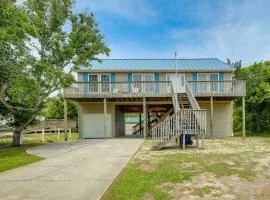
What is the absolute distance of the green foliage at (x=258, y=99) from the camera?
24.9 meters

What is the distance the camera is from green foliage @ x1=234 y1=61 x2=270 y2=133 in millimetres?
24850

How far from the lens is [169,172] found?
820cm

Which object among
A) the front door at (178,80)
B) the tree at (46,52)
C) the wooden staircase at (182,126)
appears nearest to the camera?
the wooden staircase at (182,126)

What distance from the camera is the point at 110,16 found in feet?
83.0

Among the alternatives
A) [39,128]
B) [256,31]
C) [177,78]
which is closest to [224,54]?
[256,31]

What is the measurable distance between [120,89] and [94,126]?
12.7 ft

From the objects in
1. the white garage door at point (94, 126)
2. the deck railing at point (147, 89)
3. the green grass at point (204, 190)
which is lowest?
the green grass at point (204, 190)

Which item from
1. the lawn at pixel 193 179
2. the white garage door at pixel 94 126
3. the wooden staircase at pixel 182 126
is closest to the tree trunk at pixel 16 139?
the white garage door at pixel 94 126

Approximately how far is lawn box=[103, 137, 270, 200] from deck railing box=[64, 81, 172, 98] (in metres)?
11.0

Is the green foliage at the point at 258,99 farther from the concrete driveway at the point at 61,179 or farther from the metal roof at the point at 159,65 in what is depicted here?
the concrete driveway at the point at 61,179

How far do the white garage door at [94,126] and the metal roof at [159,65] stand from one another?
375cm

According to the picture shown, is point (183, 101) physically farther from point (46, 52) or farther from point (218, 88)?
point (46, 52)

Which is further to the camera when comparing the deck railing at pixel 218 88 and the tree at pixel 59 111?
the tree at pixel 59 111

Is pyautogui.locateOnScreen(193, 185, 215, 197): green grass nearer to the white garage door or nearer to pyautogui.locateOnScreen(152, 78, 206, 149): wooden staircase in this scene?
pyautogui.locateOnScreen(152, 78, 206, 149): wooden staircase
